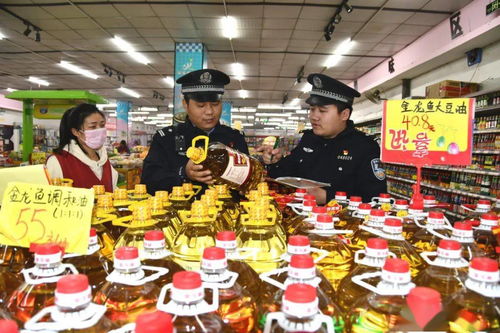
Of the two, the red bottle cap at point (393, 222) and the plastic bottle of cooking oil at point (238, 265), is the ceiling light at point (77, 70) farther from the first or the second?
the red bottle cap at point (393, 222)

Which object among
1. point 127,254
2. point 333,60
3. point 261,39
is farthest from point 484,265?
point 333,60

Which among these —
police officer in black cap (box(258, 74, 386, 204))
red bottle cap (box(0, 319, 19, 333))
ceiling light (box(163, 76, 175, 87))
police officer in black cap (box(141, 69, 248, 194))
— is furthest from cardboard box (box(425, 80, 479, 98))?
ceiling light (box(163, 76, 175, 87))

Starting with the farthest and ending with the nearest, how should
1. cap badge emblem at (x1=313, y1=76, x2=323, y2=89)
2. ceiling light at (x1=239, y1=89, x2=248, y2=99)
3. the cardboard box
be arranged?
ceiling light at (x1=239, y1=89, x2=248, y2=99) → the cardboard box → cap badge emblem at (x1=313, y1=76, x2=323, y2=89)

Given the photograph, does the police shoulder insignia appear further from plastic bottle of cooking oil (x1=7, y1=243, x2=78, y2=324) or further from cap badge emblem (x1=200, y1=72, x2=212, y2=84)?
plastic bottle of cooking oil (x1=7, y1=243, x2=78, y2=324)

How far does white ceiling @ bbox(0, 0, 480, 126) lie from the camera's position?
6.82 m

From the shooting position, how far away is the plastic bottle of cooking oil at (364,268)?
874mm

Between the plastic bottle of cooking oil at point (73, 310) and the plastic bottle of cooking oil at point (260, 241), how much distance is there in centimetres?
51

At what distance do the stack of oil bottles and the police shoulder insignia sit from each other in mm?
1173

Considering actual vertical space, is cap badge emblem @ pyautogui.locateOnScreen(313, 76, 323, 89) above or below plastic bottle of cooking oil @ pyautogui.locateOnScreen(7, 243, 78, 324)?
above

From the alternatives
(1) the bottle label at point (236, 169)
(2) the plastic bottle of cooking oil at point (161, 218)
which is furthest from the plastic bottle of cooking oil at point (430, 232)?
(2) the plastic bottle of cooking oil at point (161, 218)

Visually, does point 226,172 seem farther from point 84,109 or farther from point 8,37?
point 8,37

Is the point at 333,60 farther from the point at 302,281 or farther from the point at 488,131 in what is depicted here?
the point at 302,281

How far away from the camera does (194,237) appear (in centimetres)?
117

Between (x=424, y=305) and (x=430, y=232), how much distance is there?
0.76m
